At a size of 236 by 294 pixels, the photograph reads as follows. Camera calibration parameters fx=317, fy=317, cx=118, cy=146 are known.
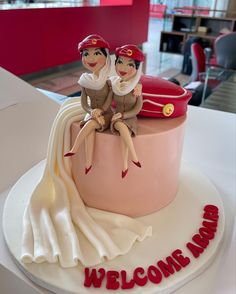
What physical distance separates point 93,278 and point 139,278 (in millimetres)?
101

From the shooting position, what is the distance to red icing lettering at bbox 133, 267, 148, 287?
0.69 meters

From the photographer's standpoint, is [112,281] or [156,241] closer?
[112,281]

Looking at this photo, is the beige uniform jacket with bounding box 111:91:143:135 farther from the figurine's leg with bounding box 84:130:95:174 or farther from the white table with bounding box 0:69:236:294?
the white table with bounding box 0:69:236:294

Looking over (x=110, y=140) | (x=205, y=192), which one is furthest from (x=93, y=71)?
(x=205, y=192)

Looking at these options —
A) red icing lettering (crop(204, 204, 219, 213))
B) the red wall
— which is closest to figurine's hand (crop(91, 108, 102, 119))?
red icing lettering (crop(204, 204, 219, 213))

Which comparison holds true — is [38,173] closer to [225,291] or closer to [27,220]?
[27,220]

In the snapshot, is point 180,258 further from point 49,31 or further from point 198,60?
point 49,31

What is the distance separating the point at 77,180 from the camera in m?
0.87

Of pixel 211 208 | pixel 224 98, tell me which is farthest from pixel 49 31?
pixel 211 208

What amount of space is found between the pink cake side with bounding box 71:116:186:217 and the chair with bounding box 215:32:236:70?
181cm

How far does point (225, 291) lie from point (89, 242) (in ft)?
1.08

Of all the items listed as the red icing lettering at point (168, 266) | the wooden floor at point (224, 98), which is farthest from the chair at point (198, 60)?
the red icing lettering at point (168, 266)

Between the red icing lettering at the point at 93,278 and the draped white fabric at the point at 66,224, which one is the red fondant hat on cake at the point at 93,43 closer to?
the draped white fabric at the point at 66,224

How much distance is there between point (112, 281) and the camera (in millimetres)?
686
